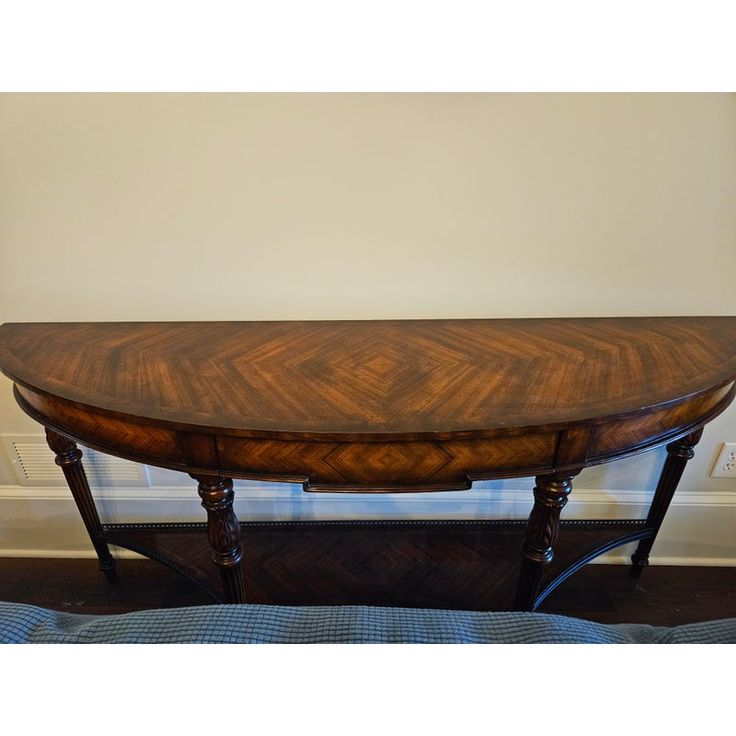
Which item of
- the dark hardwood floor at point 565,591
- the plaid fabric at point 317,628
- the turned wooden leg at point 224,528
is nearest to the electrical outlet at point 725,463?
the dark hardwood floor at point 565,591

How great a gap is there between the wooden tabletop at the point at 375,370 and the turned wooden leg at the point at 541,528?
0.54 ft

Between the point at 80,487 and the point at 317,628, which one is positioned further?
the point at 80,487

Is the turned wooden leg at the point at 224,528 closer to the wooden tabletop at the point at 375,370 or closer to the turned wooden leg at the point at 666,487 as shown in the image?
the wooden tabletop at the point at 375,370

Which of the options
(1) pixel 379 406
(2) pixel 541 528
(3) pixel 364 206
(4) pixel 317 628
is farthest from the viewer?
(3) pixel 364 206

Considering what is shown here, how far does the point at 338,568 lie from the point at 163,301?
3.16 feet

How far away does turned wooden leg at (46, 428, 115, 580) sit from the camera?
1189mm

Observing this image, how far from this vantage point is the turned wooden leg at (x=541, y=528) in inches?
33.7

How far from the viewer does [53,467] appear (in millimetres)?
1466

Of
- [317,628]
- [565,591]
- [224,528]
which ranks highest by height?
[317,628]

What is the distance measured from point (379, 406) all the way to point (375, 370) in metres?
0.14

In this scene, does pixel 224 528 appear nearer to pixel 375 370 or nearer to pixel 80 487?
pixel 375 370

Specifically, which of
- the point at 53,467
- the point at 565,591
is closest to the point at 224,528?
the point at 53,467

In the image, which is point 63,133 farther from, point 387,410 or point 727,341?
point 727,341

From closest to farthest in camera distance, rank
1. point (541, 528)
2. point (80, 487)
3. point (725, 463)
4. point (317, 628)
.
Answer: point (317, 628) → point (541, 528) → point (80, 487) → point (725, 463)
